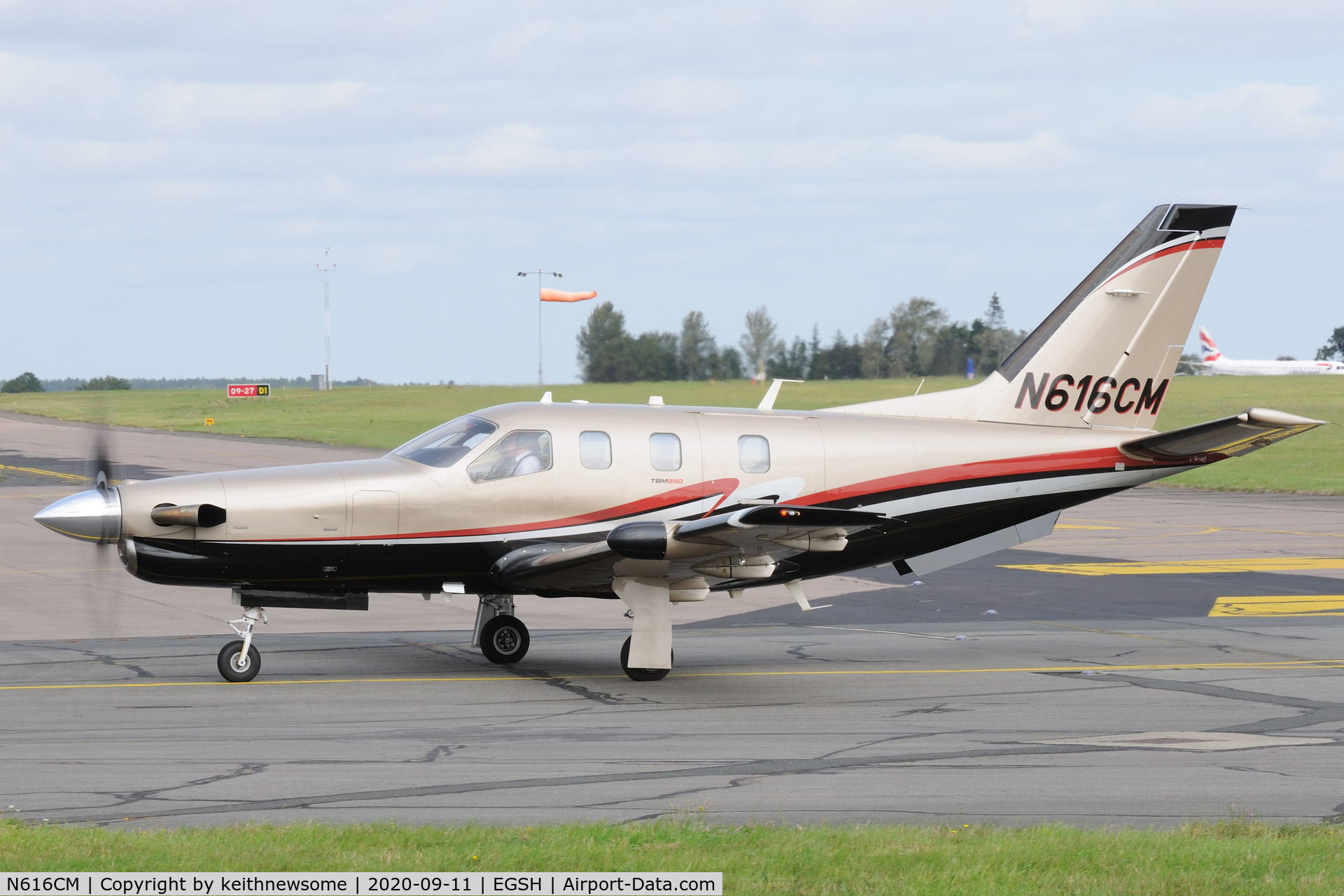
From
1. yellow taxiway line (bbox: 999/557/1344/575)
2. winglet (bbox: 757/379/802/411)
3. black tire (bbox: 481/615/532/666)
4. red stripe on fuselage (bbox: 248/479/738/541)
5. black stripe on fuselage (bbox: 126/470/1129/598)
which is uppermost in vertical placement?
winglet (bbox: 757/379/802/411)

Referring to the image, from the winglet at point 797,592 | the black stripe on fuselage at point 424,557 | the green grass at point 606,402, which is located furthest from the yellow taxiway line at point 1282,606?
the green grass at point 606,402

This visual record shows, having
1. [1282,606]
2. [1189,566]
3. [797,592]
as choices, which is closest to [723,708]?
[797,592]

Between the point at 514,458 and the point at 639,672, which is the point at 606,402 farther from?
the point at 639,672

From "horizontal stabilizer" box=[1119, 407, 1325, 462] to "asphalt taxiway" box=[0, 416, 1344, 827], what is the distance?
89.5 inches

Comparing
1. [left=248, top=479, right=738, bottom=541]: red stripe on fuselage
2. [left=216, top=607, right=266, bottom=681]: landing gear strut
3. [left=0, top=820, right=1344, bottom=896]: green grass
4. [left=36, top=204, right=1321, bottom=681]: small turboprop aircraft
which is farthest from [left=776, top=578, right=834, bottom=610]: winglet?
[left=0, top=820, right=1344, bottom=896]: green grass

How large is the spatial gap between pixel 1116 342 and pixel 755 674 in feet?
19.3

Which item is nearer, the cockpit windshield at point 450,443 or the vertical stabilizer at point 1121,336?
the cockpit windshield at point 450,443

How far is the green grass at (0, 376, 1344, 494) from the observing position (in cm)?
3159

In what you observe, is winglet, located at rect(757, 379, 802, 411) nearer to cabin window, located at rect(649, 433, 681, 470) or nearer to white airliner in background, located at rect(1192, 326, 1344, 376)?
cabin window, located at rect(649, 433, 681, 470)

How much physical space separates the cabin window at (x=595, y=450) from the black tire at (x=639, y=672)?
1807 millimetres

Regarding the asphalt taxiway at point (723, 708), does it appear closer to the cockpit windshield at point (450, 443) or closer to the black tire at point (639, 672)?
the black tire at point (639, 672)

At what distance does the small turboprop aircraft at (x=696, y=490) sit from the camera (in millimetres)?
13453

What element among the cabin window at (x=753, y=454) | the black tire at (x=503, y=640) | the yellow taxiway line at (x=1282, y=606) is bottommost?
the yellow taxiway line at (x=1282, y=606)

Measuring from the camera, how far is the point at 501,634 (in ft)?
49.8
